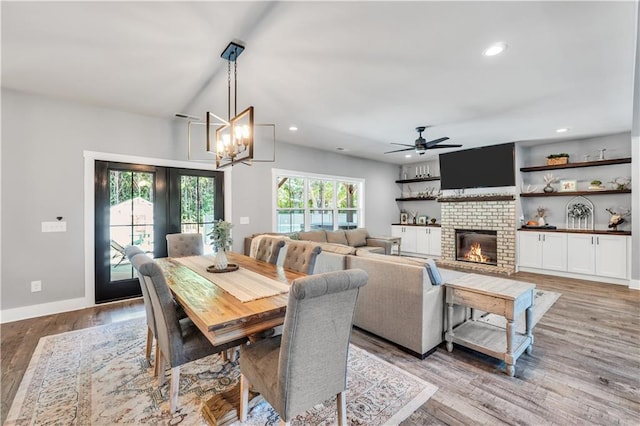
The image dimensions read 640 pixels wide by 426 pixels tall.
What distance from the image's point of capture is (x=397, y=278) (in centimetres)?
264

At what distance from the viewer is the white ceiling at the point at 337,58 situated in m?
2.01

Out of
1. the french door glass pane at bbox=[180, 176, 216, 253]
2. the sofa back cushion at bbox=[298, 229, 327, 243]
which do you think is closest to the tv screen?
the sofa back cushion at bbox=[298, 229, 327, 243]

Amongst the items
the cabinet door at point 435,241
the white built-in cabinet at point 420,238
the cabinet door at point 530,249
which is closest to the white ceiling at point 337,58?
the cabinet door at point 530,249

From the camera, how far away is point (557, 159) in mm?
5730

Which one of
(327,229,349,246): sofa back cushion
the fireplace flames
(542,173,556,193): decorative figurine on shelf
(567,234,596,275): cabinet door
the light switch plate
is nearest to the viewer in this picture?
the light switch plate

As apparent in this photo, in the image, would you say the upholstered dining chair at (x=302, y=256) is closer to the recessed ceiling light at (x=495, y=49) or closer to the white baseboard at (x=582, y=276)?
the recessed ceiling light at (x=495, y=49)

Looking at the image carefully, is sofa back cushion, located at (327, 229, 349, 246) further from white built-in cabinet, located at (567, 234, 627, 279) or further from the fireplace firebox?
white built-in cabinet, located at (567, 234, 627, 279)

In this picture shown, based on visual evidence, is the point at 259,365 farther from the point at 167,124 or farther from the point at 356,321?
the point at 167,124

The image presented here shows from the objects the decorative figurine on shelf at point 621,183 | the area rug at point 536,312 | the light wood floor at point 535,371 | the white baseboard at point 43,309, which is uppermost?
the decorative figurine on shelf at point 621,183

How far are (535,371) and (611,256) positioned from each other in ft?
14.1

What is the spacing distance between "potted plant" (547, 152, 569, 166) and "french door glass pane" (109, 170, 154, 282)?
7586mm

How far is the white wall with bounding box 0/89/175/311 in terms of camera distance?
335 cm

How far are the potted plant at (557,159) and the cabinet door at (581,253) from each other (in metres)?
1.51

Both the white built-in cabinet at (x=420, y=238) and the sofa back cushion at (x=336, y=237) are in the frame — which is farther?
the white built-in cabinet at (x=420, y=238)
